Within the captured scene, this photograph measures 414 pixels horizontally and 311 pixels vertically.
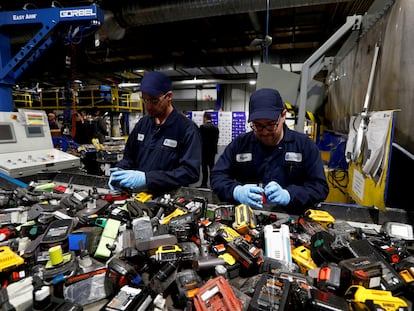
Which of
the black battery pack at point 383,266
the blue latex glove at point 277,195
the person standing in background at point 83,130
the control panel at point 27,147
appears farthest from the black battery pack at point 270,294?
the person standing in background at point 83,130

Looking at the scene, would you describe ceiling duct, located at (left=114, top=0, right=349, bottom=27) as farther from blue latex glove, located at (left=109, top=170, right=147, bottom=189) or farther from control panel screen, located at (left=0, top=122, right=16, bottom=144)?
blue latex glove, located at (left=109, top=170, right=147, bottom=189)

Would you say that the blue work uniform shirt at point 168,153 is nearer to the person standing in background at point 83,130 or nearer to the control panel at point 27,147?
the control panel at point 27,147

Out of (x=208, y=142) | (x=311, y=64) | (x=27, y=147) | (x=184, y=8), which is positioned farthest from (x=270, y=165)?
(x=208, y=142)

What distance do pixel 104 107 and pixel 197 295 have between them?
17.1 feet

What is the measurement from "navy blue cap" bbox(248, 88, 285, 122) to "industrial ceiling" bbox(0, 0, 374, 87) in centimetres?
151

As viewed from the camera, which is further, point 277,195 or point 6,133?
point 6,133

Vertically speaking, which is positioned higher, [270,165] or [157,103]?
[157,103]

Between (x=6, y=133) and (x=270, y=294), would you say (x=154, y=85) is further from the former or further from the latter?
(x=6, y=133)

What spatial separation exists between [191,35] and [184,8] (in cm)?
192

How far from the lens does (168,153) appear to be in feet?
5.86

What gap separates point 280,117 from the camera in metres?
1.43

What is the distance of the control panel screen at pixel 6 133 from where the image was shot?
7.50 feet

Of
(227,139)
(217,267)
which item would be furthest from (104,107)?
(217,267)

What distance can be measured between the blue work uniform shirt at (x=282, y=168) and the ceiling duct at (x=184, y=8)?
2.14 metres
